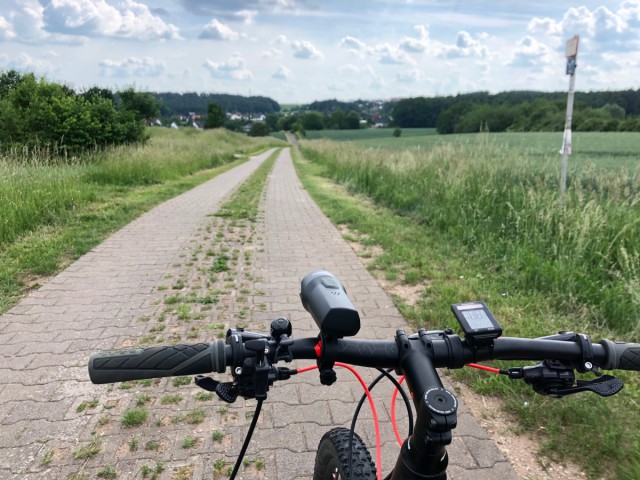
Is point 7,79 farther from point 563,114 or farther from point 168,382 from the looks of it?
point 563,114

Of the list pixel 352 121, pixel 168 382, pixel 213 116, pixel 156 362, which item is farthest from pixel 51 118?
pixel 352 121

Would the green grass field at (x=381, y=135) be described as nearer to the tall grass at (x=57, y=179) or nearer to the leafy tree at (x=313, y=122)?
the tall grass at (x=57, y=179)

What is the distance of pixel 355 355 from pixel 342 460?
0.49 m

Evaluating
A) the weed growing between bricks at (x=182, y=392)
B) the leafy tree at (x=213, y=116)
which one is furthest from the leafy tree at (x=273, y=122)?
the weed growing between bricks at (x=182, y=392)

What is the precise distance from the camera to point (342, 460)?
57.6 inches

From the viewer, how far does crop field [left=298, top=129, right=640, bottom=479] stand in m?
2.95

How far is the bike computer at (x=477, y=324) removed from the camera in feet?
3.75

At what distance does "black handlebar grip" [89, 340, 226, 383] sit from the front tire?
56 centimetres

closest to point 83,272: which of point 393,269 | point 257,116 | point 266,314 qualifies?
point 266,314

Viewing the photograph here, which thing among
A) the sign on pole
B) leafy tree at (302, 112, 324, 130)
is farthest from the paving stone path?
leafy tree at (302, 112, 324, 130)

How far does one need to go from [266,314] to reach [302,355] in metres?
3.67

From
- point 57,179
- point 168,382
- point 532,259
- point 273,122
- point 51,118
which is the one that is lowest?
point 168,382

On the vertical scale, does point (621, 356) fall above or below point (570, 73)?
below

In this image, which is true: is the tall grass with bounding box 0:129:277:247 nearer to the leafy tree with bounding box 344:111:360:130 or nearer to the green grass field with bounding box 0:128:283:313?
the green grass field with bounding box 0:128:283:313
